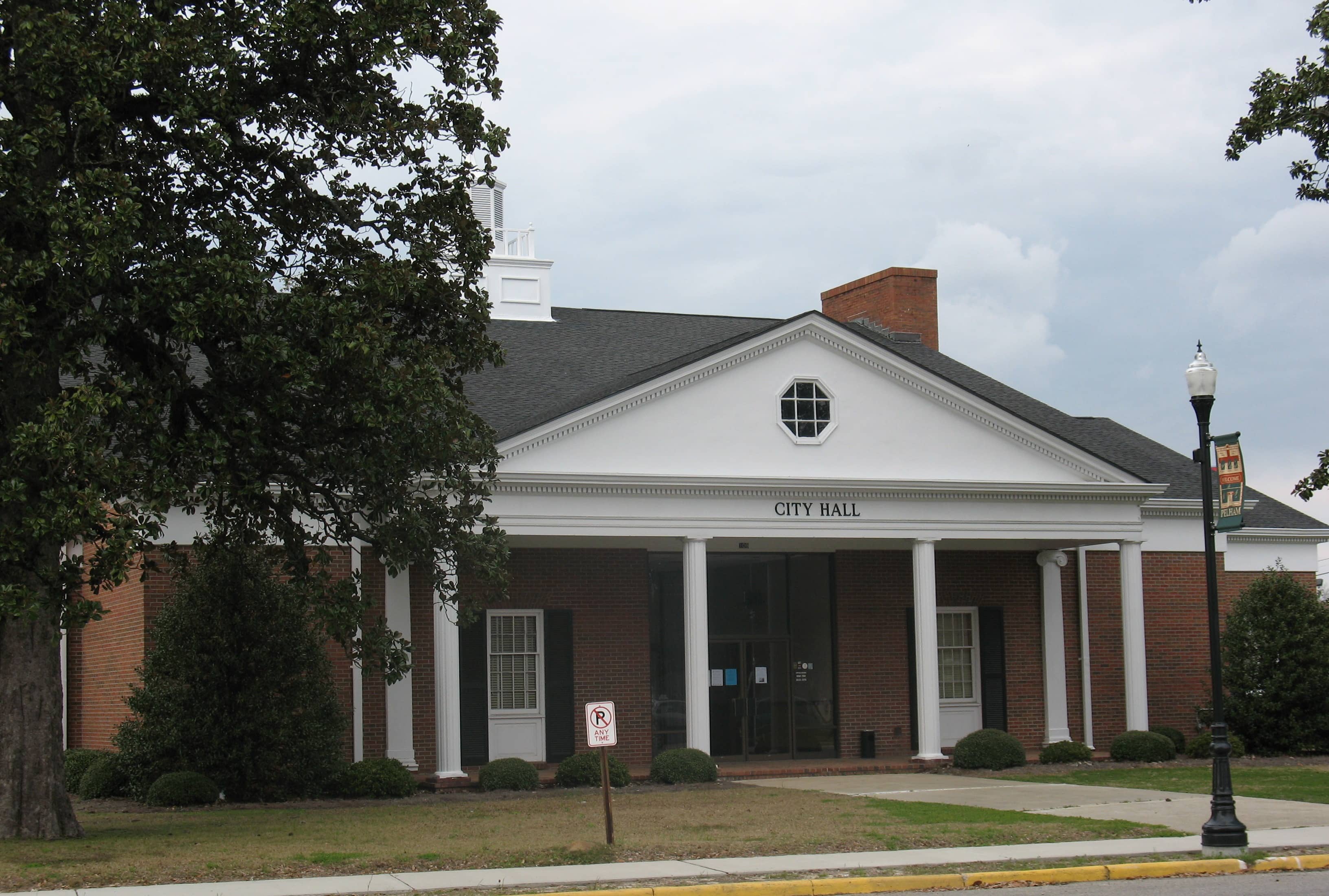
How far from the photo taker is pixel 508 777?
902 inches

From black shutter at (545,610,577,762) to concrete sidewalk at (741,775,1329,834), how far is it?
3.59 metres

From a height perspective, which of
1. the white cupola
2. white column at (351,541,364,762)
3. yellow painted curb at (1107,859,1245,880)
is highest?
the white cupola

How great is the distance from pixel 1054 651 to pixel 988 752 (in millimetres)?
4311

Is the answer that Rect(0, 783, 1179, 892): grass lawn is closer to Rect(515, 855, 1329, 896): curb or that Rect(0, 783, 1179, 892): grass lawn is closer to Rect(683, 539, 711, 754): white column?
Rect(515, 855, 1329, 896): curb

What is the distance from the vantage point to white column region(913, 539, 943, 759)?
84.6 ft

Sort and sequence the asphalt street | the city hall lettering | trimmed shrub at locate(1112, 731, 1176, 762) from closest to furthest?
the asphalt street < the city hall lettering < trimmed shrub at locate(1112, 731, 1176, 762)

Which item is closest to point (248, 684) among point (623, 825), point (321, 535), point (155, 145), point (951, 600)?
point (321, 535)

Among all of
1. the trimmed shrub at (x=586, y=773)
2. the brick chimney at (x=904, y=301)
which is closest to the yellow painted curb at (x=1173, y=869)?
the trimmed shrub at (x=586, y=773)

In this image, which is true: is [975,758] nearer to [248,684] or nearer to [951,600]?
[951,600]

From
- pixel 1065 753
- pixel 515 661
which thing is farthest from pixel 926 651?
pixel 515 661

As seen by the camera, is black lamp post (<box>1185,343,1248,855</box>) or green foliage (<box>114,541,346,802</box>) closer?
black lamp post (<box>1185,343,1248,855</box>)

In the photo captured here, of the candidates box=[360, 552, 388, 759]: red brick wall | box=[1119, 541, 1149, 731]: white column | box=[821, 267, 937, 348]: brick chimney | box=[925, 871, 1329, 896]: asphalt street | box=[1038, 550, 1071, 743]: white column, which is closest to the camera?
box=[925, 871, 1329, 896]: asphalt street

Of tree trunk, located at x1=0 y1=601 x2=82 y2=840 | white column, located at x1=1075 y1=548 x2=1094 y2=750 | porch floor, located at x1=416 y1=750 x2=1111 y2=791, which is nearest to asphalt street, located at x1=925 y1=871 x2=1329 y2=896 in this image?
tree trunk, located at x1=0 y1=601 x2=82 y2=840

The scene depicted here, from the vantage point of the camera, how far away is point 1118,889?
12766 mm
